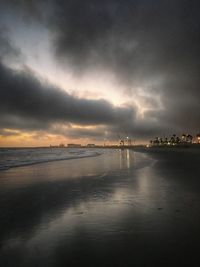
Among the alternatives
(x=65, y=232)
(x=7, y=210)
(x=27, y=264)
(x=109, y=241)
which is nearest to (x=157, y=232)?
(x=109, y=241)

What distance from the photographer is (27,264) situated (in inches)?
239

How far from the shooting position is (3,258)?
21.2ft

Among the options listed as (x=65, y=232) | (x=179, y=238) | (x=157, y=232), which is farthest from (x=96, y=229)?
(x=179, y=238)

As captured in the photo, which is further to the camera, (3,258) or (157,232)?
(157,232)

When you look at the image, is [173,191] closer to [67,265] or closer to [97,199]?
[97,199]

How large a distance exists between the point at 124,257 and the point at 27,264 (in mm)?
2265

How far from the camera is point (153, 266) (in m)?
5.81

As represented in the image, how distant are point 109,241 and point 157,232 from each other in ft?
5.36

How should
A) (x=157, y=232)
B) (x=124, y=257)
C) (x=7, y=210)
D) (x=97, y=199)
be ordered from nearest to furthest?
(x=124, y=257) → (x=157, y=232) → (x=7, y=210) → (x=97, y=199)

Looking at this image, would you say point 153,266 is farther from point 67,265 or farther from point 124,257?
point 67,265

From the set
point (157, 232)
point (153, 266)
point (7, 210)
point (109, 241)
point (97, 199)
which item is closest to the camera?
point (153, 266)

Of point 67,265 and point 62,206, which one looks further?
point 62,206

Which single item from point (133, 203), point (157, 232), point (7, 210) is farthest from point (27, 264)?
point (133, 203)

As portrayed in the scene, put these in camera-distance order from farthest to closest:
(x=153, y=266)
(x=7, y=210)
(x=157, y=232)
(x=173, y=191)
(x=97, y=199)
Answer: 1. (x=173, y=191)
2. (x=97, y=199)
3. (x=7, y=210)
4. (x=157, y=232)
5. (x=153, y=266)
